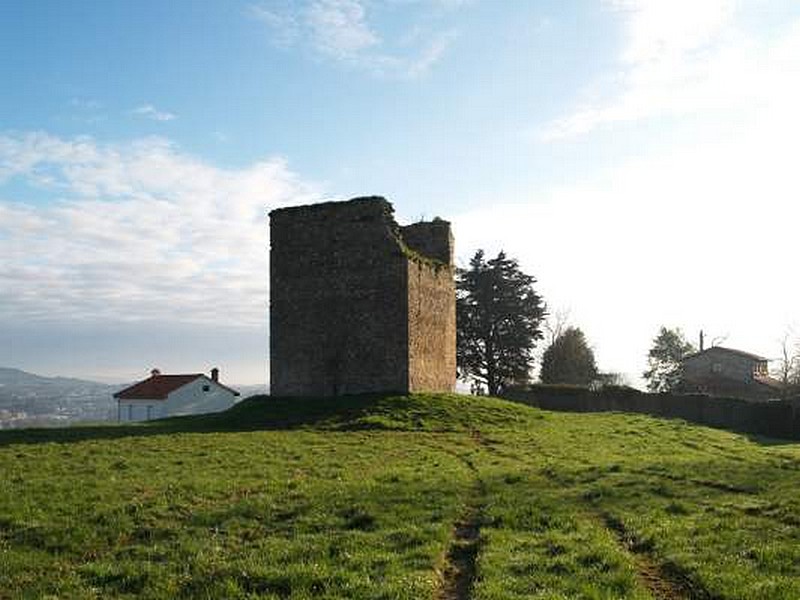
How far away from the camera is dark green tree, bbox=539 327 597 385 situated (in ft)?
224

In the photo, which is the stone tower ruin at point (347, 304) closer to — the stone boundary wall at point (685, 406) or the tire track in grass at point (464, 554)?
the stone boundary wall at point (685, 406)

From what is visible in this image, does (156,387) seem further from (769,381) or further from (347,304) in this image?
(769,381)

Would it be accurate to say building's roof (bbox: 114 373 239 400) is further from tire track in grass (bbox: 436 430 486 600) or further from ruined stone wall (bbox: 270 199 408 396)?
tire track in grass (bbox: 436 430 486 600)

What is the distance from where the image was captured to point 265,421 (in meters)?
31.6

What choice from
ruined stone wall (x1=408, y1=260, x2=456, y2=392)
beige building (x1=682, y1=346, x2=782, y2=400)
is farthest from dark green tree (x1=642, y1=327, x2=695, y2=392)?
ruined stone wall (x1=408, y1=260, x2=456, y2=392)

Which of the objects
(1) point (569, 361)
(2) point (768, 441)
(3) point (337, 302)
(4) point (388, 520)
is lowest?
(2) point (768, 441)

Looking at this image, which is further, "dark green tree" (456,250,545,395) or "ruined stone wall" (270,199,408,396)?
"dark green tree" (456,250,545,395)

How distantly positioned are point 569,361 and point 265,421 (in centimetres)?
4274

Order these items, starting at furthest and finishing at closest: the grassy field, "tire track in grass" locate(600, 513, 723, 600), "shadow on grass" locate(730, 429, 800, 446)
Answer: "shadow on grass" locate(730, 429, 800, 446) < the grassy field < "tire track in grass" locate(600, 513, 723, 600)

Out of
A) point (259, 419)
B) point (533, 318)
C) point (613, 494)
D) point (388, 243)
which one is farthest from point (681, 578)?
point (533, 318)

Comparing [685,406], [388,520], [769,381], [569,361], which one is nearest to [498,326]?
[569,361]

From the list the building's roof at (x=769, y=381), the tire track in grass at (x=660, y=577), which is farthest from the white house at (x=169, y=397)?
the tire track in grass at (x=660, y=577)

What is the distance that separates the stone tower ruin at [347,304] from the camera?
34.7m

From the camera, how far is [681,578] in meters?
9.61
